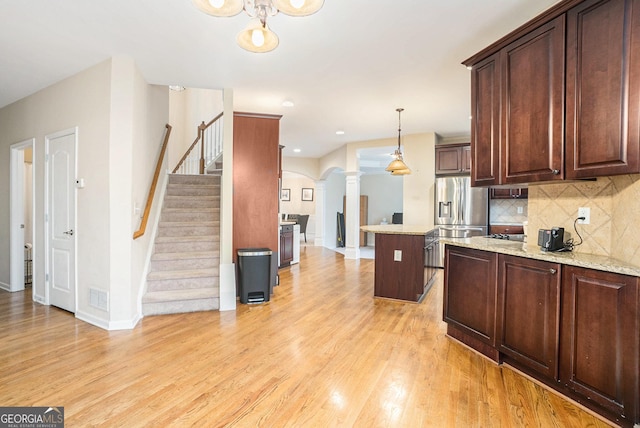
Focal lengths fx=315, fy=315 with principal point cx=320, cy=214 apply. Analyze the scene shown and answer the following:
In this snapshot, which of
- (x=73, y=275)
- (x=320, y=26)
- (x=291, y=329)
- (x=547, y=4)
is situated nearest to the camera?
(x=547, y=4)

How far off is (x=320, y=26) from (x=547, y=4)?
171 cm

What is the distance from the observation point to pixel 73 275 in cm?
358

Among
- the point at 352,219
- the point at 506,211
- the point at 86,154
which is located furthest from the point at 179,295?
the point at 506,211

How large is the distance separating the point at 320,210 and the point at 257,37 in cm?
781

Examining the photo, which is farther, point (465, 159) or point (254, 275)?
point (465, 159)

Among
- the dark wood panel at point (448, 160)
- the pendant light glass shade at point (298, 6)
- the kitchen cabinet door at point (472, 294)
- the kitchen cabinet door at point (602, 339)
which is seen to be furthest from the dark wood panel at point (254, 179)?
the kitchen cabinet door at point (602, 339)

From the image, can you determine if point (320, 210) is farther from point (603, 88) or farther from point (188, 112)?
point (603, 88)

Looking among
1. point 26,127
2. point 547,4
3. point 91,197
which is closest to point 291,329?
point 91,197

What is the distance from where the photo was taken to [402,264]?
4168 millimetres

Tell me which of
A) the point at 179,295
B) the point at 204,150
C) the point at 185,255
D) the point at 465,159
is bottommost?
the point at 179,295

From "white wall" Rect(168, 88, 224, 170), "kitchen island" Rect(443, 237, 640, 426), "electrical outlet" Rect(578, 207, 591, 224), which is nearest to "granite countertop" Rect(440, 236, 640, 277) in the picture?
"kitchen island" Rect(443, 237, 640, 426)

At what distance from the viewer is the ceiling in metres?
2.42

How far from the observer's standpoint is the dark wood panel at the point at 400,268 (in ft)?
13.4

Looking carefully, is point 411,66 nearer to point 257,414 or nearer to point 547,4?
point 547,4
